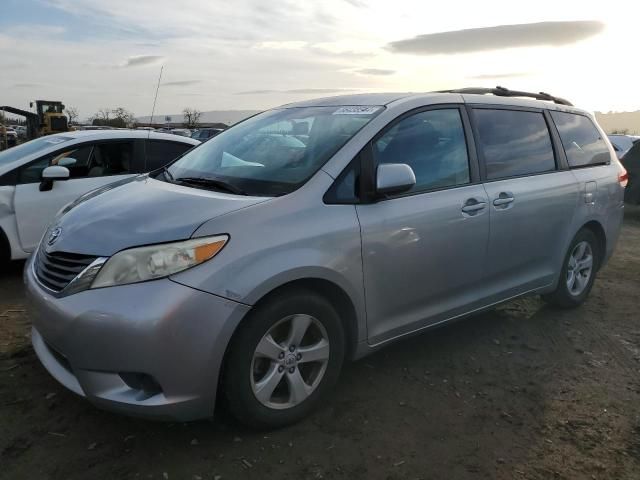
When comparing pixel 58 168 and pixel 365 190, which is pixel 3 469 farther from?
pixel 58 168

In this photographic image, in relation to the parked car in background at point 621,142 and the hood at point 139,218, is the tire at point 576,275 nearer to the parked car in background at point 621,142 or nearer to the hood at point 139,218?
the hood at point 139,218

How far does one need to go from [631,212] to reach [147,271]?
11694 millimetres

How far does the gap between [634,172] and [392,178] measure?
361 inches

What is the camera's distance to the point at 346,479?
2512mm

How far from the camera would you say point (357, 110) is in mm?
3471

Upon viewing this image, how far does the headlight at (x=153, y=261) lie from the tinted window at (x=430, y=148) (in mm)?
1215

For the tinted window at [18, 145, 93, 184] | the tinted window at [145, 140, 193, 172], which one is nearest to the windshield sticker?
the tinted window at [145, 140, 193, 172]

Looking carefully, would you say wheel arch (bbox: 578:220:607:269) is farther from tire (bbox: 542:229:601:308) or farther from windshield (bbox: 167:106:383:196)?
windshield (bbox: 167:106:383:196)

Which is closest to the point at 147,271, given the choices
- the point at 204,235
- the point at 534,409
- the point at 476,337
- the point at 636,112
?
the point at 204,235

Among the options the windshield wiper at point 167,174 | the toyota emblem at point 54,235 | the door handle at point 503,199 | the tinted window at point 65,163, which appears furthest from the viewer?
the tinted window at point 65,163

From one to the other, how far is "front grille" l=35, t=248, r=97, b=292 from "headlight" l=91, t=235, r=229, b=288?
153 mm

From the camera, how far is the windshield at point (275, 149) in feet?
10.1

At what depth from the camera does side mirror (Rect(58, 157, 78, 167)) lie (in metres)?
5.57

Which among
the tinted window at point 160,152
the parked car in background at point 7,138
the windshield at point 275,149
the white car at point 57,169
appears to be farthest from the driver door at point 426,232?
the parked car in background at point 7,138
